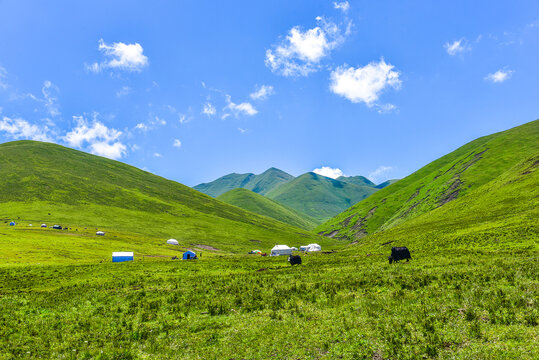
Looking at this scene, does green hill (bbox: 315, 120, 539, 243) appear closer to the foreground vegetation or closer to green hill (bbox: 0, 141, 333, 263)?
the foreground vegetation

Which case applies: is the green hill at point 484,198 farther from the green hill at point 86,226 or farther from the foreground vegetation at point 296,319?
the green hill at point 86,226

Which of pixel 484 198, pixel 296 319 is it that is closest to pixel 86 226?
pixel 296 319

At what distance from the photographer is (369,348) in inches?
572

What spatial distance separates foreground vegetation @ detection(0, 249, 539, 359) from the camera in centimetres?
1452

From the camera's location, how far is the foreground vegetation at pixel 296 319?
1452cm

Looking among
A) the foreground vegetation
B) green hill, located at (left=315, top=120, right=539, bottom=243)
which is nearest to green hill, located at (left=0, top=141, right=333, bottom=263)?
the foreground vegetation

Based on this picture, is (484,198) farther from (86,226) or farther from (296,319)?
(86,226)

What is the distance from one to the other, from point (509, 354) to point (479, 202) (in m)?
112

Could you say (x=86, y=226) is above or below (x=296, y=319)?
above

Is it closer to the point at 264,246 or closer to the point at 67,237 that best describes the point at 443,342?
the point at 67,237

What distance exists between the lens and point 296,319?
2067 cm

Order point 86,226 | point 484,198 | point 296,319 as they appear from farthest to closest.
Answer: point 86,226 < point 484,198 < point 296,319

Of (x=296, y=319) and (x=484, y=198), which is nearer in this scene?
(x=296, y=319)

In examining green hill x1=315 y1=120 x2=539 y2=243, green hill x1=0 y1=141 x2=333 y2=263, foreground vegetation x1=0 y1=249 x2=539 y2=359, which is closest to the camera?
foreground vegetation x1=0 y1=249 x2=539 y2=359
